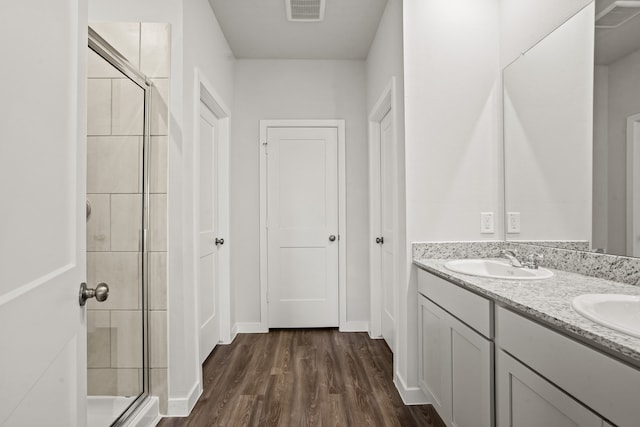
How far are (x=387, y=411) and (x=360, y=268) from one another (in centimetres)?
154

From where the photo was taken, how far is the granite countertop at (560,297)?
30.7 inches

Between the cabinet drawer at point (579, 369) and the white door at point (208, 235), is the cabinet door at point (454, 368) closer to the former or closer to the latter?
the cabinet drawer at point (579, 369)

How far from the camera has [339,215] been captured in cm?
340

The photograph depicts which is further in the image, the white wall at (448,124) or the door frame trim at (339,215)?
the door frame trim at (339,215)

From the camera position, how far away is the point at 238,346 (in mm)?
3031

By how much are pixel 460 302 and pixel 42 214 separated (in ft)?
4.90

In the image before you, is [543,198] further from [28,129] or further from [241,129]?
[241,129]

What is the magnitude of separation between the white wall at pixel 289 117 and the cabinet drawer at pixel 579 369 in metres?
2.25

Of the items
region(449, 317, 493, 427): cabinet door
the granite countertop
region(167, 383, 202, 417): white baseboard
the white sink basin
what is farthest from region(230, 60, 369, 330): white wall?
Result: the white sink basin

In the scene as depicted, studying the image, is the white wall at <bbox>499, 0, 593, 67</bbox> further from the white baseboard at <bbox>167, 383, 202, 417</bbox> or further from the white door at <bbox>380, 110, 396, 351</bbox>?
the white baseboard at <bbox>167, 383, 202, 417</bbox>

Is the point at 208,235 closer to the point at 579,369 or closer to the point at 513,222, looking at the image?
the point at 513,222

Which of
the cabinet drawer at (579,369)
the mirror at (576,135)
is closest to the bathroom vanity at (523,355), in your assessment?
the cabinet drawer at (579,369)

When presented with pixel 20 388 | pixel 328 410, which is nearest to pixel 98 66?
pixel 20 388

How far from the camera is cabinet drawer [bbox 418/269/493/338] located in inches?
52.4
